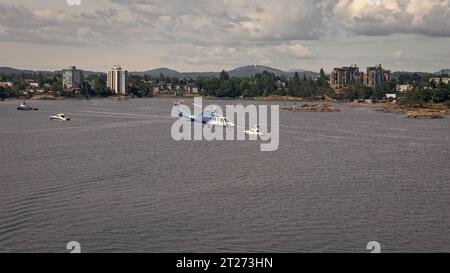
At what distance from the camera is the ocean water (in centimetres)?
990

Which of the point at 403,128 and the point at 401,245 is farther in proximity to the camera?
the point at 403,128

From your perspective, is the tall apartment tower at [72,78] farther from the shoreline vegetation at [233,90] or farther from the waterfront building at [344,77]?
the waterfront building at [344,77]

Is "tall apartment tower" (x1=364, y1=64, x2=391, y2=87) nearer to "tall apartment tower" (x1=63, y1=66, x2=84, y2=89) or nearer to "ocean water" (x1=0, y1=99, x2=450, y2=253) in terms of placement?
"tall apartment tower" (x1=63, y1=66, x2=84, y2=89)

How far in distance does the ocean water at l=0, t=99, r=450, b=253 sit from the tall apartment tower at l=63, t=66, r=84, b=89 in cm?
6823

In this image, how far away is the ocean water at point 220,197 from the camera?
990cm

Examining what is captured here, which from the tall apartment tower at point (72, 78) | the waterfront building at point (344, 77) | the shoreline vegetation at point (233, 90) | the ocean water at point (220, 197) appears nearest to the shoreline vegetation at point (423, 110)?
the shoreline vegetation at point (233, 90)

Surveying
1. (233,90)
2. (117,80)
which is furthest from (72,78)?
(233,90)

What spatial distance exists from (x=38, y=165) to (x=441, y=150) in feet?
44.2

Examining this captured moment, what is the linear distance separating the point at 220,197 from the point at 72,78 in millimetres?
85494

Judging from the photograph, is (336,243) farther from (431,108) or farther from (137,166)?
(431,108)

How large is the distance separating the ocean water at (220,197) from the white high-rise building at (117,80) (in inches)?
2995

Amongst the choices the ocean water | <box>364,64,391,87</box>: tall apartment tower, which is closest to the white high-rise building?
<box>364,64,391,87</box>: tall apartment tower

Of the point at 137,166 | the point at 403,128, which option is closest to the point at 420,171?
the point at 137,166

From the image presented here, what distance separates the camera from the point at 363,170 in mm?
17188
